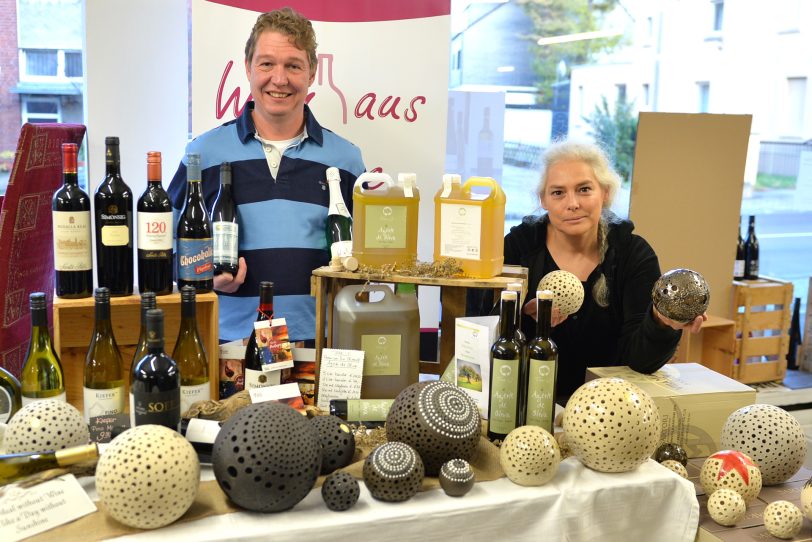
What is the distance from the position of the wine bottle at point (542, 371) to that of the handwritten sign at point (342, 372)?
373 mm

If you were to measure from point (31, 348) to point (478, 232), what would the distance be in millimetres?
960

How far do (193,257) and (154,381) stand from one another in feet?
1.33

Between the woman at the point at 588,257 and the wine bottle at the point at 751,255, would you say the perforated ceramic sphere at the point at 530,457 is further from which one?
the wine bottle at the point at 751,255

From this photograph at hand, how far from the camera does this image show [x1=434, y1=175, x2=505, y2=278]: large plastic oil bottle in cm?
174

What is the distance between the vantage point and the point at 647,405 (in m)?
1.47

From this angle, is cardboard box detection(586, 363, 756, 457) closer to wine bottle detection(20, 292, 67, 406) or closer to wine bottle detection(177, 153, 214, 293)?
wine bottle detection(177, 153, 214, 293)

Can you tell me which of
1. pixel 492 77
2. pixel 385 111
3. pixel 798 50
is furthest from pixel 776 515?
pixel 798 50

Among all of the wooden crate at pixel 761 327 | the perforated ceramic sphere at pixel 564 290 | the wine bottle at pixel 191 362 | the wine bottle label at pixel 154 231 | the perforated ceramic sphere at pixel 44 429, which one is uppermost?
the wine bottle label at pixel 154 231

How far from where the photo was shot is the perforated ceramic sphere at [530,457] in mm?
1415

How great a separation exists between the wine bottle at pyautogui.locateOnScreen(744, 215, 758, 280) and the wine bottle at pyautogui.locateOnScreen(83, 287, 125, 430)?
3679 millimetres

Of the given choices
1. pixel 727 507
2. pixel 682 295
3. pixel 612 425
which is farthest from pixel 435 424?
pixel 682 295

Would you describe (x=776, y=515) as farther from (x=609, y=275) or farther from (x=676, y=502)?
(x=609, y=275)

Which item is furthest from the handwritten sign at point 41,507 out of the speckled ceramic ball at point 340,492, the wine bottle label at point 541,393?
the wine bottle label at point 541,393

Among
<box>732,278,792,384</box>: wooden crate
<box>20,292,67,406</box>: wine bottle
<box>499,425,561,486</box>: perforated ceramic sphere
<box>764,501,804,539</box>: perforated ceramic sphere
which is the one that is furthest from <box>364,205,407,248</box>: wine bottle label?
<box>732,278,792,384</box>: wooden crate
